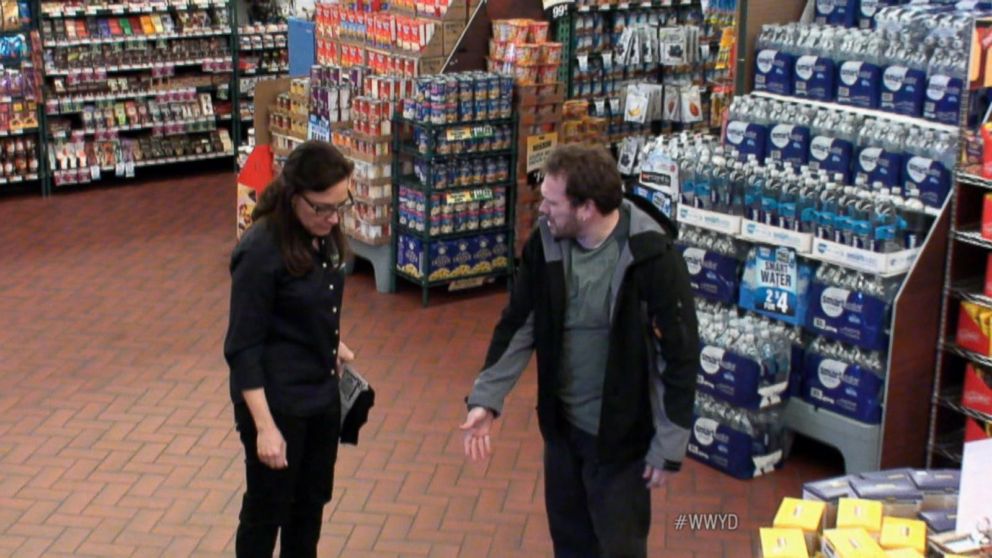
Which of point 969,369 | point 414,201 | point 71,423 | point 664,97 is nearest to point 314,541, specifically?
point 71,423

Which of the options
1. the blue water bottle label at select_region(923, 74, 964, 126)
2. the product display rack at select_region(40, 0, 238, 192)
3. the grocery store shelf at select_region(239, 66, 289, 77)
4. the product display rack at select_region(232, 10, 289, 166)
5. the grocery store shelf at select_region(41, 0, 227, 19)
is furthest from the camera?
the grocery store shelf at select_region(239, 66, 289, 77)

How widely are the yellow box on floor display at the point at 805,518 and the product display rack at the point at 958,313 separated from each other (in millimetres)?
1790

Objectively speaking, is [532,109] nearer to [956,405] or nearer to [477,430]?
[956,405]

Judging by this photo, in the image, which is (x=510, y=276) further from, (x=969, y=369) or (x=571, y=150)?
(x=571, y=150)

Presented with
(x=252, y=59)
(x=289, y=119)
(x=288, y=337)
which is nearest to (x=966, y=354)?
(x=288, y=337)

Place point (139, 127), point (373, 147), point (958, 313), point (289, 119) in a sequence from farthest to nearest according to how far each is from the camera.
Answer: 1. point (139, 127)
2. point (289, 119)
3. point (373, 147)
4. point (958, 313)

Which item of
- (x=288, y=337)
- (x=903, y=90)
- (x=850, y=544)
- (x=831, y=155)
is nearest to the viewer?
(x=850, y=544)

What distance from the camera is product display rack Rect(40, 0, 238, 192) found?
38.2ft

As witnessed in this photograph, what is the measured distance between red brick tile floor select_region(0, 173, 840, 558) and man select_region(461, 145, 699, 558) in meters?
1.37

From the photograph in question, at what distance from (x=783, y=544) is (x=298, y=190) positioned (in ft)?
5.88

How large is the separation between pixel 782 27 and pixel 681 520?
2460 mm

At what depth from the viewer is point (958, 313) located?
5.65m

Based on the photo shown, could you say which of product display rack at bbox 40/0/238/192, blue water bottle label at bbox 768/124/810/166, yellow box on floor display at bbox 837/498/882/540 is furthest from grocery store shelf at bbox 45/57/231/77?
yellow box on floor display at bbox 837/498/882/540

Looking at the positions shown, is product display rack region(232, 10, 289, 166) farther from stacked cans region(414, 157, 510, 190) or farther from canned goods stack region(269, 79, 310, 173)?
stacked cans region(414, 157, 510, 190)
